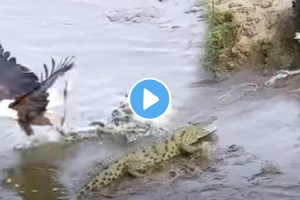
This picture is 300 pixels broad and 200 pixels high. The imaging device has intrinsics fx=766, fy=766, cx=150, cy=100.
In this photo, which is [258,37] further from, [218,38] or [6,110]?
[6,110]

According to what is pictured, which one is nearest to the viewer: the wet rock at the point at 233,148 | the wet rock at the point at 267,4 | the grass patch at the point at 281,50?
the wet rock at the point at 233,148

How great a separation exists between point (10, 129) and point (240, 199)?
6.70ft

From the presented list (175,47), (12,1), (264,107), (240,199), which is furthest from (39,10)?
(240,199)

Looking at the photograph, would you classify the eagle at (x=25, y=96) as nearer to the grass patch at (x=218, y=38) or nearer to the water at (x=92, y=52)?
the water at (x=92, y=52)

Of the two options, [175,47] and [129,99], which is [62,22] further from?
[129,99]

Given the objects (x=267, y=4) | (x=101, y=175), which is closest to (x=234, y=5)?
(x=267, y=4)

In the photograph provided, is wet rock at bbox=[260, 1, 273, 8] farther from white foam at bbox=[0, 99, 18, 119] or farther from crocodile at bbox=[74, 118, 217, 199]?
white foam at bbox=[0, 99, 18, 119]

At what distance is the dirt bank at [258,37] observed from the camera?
7074mm

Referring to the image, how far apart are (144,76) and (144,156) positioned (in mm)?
1415

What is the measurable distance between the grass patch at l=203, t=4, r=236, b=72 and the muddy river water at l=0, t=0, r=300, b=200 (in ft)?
0.37

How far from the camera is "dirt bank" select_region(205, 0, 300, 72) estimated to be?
23.2 ft

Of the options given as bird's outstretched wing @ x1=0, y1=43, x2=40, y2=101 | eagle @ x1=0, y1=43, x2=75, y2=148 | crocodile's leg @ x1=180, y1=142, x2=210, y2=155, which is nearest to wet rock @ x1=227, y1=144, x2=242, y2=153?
crocodile's leg @ x1=180, y1=142, x2=210, y2=155

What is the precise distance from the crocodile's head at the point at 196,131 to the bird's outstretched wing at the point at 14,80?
1281 mm

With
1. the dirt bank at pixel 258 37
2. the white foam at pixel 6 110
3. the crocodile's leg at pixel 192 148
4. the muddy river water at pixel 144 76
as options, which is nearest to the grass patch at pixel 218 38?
the dirt bank at pixel 258 37
